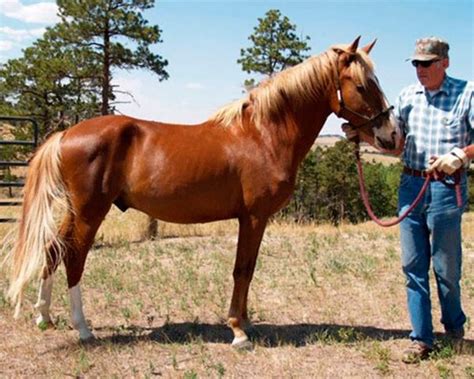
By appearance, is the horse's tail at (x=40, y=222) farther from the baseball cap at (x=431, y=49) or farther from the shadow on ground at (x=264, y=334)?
the baseball cap at (x=431, y=49)

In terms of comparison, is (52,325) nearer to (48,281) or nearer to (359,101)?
(48,281)

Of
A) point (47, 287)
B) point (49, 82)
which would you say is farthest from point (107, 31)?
point (47, 287)

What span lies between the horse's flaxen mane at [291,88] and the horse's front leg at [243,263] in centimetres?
88

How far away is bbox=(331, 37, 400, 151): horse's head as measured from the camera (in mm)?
3934

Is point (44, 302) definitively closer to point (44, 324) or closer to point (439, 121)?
point (44, 324)

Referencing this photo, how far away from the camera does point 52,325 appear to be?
178 inches

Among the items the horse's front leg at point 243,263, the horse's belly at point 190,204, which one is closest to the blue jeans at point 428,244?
the horse's front leg at point 243,263

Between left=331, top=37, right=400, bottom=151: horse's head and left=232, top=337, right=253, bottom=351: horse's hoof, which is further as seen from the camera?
left=232, top=337, right=253, bottom=351: horse's hoof

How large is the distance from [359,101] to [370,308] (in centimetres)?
225

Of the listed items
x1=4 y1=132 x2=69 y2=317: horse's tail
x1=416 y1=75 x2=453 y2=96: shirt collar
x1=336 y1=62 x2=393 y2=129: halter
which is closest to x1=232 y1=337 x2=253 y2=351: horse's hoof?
x1=4 y1=132 x2=69 y2=317: horse's tail

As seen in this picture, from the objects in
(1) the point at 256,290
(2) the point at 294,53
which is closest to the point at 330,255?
(1) the point at 256,290

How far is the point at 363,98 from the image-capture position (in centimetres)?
402

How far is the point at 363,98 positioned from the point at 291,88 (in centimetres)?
62

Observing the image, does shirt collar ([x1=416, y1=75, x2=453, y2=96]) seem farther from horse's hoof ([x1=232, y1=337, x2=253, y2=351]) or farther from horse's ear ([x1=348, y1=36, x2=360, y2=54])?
horse's hoof ([x1=232, y1=337, x2=253, y2=351])
